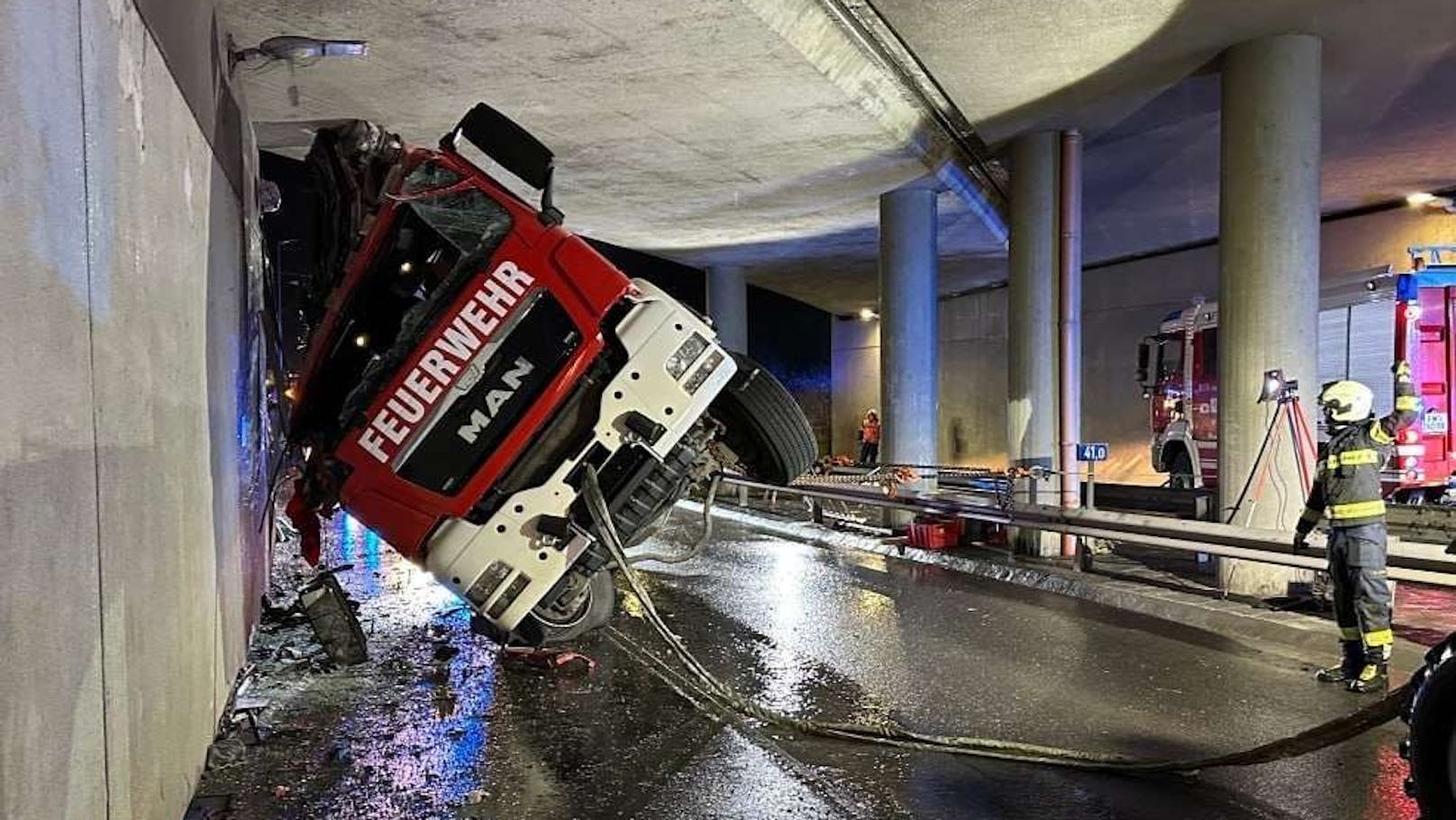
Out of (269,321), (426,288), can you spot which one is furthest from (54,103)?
(269,321)

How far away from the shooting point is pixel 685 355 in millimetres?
4785

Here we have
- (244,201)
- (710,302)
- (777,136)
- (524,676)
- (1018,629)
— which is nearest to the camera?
(524,676)

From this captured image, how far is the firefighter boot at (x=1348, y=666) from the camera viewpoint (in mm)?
5699

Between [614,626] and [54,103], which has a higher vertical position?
[54,103]

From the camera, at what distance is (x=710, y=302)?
22031mm

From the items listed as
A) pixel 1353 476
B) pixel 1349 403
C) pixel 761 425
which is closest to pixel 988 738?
pixel 761 425

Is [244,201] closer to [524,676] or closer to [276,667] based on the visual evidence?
[276,667]

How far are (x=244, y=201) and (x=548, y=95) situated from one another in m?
4.36

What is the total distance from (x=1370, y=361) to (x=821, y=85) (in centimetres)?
773

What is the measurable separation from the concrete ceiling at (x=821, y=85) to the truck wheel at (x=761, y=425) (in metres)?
4.15

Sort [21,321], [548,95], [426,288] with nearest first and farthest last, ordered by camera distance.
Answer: [21,321], [426,288], [548,95]

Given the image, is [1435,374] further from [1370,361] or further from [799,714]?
[799,714]

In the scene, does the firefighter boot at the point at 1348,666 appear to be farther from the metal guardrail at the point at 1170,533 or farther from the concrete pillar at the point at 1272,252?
the concrete pillar at the point at 1272,252

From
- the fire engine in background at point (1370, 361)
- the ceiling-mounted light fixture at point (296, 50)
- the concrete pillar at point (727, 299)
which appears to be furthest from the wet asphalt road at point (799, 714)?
the concrete pillar at point (727, 299)
